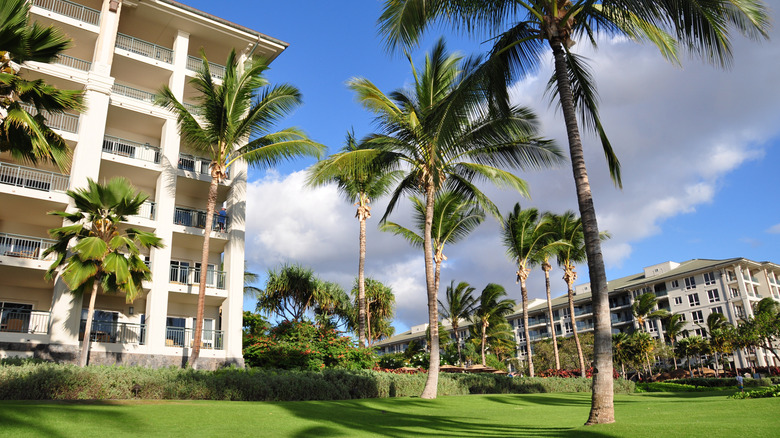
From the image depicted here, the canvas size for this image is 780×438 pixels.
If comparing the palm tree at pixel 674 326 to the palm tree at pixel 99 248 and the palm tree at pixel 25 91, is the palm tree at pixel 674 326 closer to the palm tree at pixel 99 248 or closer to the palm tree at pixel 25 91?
the palm tree at pixel 99 248

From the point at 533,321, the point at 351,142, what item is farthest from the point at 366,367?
the point at 533,321

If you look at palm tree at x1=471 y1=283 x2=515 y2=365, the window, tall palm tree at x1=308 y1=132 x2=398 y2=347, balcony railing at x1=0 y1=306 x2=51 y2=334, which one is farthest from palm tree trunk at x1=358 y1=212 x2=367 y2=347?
the window

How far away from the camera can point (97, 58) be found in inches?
949

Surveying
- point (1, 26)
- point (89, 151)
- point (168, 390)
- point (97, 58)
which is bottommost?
point (168, 390)

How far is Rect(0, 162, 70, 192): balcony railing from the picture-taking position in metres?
21.9

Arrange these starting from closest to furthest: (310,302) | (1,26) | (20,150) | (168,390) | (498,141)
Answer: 1. (1,26)
2. (20,150)
3. (168,390)
4. (498,141)
5. (310,302)

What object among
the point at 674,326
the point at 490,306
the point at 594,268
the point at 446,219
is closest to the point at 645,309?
the point at 674,326

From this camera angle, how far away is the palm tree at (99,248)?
720 inches

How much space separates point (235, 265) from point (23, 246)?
28.8 ft

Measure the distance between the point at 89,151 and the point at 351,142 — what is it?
40.2 ft

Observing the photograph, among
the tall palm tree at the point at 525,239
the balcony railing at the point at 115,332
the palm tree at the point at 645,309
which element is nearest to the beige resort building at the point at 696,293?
the palm tree at the point at 645,309

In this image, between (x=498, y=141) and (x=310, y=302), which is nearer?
(x=498, y=141)

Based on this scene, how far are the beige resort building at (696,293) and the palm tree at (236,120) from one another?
4371 cm

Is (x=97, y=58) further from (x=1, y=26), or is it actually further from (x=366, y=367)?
(x=366, y=367)
